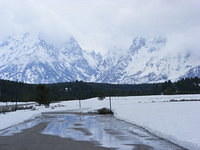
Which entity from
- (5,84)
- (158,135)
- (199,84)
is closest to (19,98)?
(5,84)

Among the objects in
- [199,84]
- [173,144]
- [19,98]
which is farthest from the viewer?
[199,84]

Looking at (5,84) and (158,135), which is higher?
(5,84)

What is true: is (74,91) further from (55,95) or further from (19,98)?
(19,98)

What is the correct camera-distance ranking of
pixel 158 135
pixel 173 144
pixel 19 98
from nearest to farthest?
pixel 173 144 → pixel 158 135 → pixel 19 98

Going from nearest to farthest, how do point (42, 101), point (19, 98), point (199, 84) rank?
point (42, 101)
point (19, 98)
point (199, 84)

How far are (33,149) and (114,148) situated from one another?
2.92 m

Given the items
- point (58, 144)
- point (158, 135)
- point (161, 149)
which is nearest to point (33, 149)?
point (58, 144)

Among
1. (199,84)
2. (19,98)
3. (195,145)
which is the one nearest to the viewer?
(195,145)

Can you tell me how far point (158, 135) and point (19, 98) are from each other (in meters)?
135

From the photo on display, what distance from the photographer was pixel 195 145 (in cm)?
1359

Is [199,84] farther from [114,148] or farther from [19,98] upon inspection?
[114,148]

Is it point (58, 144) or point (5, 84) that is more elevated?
point (5, 84)

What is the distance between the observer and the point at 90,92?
590ft

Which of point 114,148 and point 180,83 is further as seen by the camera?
point 180,83
